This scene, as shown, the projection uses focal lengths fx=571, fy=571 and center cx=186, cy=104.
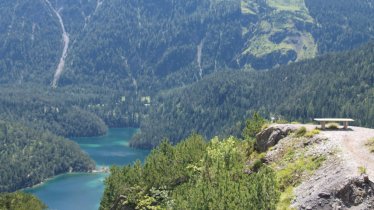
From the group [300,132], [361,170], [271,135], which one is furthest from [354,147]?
[271,135]

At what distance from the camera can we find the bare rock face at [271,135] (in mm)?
85688

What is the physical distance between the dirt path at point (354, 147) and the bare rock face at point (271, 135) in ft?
25.4

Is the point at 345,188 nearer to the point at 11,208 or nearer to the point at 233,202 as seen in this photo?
the point at 233,202

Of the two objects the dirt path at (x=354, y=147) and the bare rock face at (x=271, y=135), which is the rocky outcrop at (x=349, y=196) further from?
the bare rock face at (x=271, y=135)

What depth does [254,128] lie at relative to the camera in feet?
319

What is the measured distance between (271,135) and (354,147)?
18872mm

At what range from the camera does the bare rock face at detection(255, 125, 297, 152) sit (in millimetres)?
85688

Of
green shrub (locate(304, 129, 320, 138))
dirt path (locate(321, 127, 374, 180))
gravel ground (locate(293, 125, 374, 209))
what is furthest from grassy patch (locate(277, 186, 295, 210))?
green shrub (locate(304, 129, 320, 138))

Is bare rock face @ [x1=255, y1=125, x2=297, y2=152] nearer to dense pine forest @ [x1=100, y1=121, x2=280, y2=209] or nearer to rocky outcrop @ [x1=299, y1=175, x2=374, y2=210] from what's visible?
dense pine forest @ [x1=100, y1=121, x2=280, y2=209]

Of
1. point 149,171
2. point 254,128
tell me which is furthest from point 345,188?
point 149,171

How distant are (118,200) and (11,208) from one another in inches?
1752

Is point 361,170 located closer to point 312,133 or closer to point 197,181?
point 312,133

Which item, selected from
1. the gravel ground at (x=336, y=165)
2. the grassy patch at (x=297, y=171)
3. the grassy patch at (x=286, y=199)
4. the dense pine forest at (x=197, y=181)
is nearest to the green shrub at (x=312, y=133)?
the gravel ground at (x=336, y=165)

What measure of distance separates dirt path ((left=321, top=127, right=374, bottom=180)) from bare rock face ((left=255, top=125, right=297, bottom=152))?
773cm
